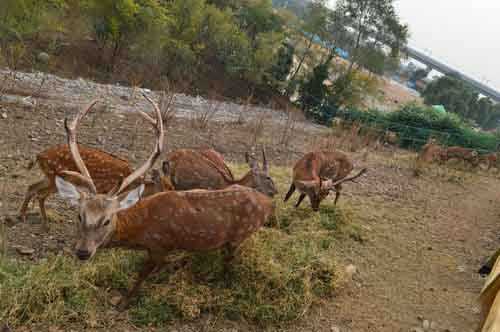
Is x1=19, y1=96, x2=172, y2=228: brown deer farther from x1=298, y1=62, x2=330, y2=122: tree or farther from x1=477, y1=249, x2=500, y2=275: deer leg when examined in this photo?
x1=298, y1=62, x2=330, y2=122: tree

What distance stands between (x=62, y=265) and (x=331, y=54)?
26245mm

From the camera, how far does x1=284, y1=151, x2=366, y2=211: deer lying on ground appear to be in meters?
6.50

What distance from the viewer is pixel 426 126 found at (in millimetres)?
23781

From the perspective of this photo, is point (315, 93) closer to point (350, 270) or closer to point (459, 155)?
point (459, 155)

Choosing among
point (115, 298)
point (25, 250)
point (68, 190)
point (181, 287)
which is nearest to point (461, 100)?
point (181, 287)

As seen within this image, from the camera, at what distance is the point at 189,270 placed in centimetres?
427

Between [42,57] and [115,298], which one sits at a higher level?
[115,298]

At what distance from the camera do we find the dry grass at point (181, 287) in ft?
11.3

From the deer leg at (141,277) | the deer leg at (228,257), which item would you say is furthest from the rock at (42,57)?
the deer leg at (141,277)

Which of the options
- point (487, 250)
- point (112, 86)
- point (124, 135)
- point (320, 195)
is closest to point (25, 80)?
point (112, 86)

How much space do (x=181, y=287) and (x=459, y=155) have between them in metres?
13.8

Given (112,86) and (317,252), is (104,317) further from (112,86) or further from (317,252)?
(112,86)

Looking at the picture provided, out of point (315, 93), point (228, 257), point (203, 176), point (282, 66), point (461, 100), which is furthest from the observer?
point (461, 100)

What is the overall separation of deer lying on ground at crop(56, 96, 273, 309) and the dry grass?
217 millimetres
